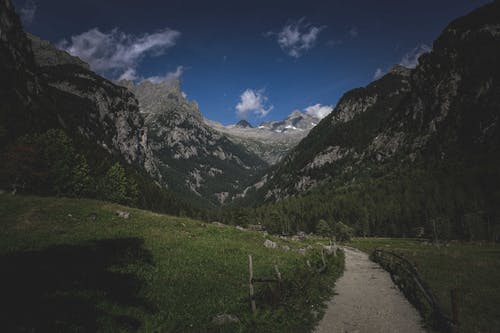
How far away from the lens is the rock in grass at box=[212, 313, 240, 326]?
14.3 metres

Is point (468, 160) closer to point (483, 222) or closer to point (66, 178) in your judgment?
point (483, 222)

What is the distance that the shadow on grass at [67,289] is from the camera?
12.0 meters

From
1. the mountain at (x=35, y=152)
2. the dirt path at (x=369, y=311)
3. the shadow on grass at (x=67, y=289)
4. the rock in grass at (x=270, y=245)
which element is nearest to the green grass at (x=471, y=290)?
the dirt path at (x=369, y=311)

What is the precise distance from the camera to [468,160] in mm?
180875

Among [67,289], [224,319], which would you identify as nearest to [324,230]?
[224,319]

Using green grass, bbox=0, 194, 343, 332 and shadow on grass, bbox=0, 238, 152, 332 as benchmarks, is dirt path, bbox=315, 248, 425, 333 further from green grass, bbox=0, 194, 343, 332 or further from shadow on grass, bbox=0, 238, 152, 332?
shadow on grass, bbox=0, 238, 152, 332

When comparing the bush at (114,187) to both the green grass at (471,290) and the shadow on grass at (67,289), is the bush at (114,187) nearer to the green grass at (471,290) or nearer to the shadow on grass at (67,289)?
the shadow on grass at (67,289)

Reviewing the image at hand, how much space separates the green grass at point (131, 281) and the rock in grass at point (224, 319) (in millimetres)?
451

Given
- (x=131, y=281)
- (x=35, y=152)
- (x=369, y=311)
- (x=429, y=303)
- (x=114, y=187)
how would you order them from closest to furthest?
(x=429, y=303), (x=369, y=311), (x=131, y=281), (x=35, y=152), (x=114, y=187)

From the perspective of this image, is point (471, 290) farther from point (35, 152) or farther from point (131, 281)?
point (35, 152)

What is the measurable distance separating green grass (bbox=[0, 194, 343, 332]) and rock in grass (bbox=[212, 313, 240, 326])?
1.48 feet

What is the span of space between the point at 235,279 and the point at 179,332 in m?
10.2

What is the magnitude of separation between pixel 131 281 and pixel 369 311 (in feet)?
50.0

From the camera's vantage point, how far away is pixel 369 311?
18406 mm
